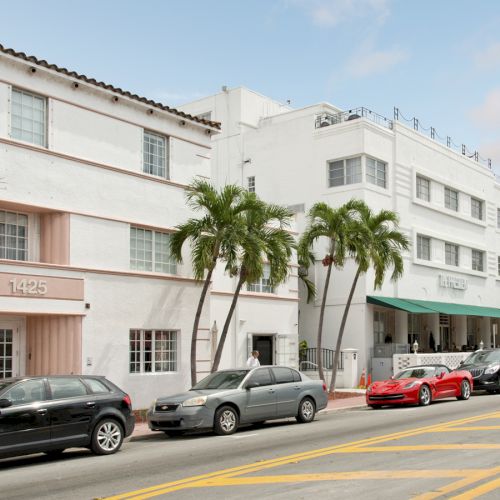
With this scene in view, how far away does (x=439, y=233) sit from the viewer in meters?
36.7

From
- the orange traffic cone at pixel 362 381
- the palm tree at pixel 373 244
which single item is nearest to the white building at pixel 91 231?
the palm tree at pixel 373 244

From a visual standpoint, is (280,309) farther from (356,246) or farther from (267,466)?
(267,466)

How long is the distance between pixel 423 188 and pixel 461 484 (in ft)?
92.6

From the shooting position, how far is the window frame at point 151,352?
2080 centimetres

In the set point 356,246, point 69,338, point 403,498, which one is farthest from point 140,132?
point 403,498

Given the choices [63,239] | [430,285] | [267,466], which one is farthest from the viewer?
[430,285]

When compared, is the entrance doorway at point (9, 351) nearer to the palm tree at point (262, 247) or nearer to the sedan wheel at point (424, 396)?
the palm tree at point (262, 247)

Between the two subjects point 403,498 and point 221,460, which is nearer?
point 403,498

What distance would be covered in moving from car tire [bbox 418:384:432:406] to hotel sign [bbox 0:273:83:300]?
9.65m

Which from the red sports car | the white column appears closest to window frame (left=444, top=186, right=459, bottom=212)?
the white column

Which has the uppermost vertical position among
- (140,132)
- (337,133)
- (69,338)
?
(337,133)

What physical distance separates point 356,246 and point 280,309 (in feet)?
13.6

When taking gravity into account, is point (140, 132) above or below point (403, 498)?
above

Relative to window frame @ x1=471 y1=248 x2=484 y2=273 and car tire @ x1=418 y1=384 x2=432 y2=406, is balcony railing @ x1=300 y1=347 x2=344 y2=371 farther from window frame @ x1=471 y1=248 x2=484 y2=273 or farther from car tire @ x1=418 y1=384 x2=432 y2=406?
window frame @ x1=471 y1=248 x2=484 y2=273
